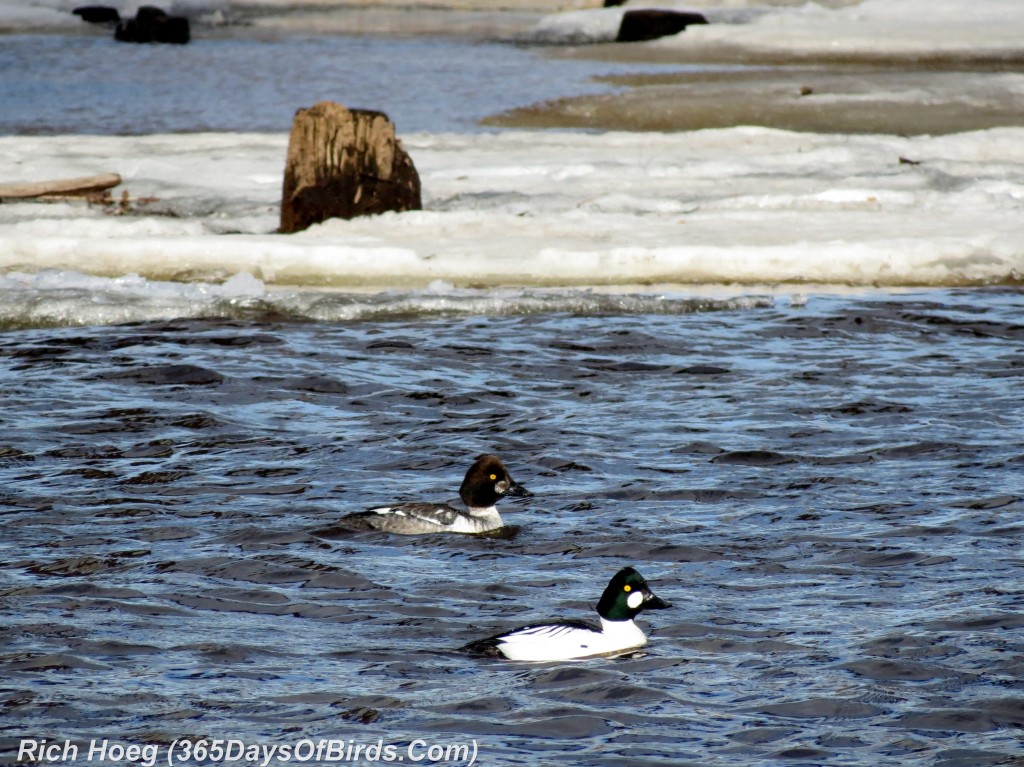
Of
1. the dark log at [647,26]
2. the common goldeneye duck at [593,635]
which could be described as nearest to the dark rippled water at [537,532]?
the common goldeneye duck at [593,635]

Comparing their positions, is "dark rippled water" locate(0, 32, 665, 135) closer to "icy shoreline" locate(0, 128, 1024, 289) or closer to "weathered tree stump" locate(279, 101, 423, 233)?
"icy shoreline" locate(0, 128, 1024, 289)

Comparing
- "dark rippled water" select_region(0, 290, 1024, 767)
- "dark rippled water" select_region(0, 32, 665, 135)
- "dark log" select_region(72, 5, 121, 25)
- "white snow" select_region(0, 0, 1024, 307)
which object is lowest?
"dark rippled water" select_region(0, 290, 1024, 767)

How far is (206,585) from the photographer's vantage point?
23.1 ft

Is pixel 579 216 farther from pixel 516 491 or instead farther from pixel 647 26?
pixel 647 26

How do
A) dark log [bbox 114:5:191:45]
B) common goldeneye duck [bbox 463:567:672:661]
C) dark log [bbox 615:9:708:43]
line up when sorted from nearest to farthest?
common goldeneye duck [bbox 463:567:672:661] < dark log [bbox 615:9:708:43] < dark log [bbox 114:5:191:45]

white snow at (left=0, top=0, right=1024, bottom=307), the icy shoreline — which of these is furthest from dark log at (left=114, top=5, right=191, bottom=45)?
the icy shoreline

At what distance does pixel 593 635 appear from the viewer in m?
6.35

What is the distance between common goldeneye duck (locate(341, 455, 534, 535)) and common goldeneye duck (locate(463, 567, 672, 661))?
1.54m

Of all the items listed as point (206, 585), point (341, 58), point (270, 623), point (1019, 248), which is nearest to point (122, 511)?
point (206, 585)

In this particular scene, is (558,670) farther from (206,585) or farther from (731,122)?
(731,122)

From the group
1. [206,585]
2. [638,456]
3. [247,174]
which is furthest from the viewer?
[247,174]

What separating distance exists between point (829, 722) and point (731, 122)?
57.8ft

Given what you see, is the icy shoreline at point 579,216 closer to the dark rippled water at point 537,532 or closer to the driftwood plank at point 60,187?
the driftwood plank at point 60,187

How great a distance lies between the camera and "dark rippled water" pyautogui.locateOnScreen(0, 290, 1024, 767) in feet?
18.8
